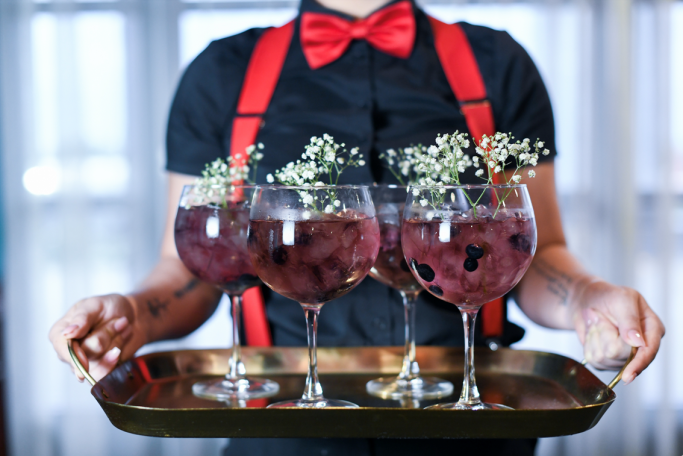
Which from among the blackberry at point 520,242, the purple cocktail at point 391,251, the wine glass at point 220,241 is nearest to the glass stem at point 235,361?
the wine glass at point 220,241

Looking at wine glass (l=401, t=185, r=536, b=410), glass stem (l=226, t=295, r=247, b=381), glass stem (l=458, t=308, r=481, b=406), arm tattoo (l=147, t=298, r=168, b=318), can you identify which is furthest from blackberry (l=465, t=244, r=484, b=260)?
arm tattoo (l=147, t=298, r=168, b=318)

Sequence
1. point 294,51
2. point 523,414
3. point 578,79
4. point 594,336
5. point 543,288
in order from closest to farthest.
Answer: point 523,414
point 594,336
point 543,288
point 294,51
point 578,79

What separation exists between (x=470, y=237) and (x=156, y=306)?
68 cm

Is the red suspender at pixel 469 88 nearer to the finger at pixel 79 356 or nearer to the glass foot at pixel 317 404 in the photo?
the glass foot at pixel 317 404

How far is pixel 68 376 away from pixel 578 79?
288cm

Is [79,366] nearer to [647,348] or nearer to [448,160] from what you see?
[448,160]

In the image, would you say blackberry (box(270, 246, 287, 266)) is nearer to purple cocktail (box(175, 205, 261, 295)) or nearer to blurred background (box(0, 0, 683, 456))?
purple cocktail (box(175, 205, 261, 295))

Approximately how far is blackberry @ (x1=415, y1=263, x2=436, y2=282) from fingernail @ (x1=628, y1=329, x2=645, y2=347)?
0.30 metres

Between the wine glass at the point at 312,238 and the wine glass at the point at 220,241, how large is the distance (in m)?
0.16

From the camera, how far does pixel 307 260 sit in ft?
2.75

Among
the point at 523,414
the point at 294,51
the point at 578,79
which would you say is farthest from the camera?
the point at 578,79

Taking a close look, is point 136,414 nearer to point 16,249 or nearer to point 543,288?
point 543,288

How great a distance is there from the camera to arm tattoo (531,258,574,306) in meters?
1.17

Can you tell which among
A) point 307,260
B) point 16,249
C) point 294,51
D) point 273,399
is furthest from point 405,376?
point 16,249
